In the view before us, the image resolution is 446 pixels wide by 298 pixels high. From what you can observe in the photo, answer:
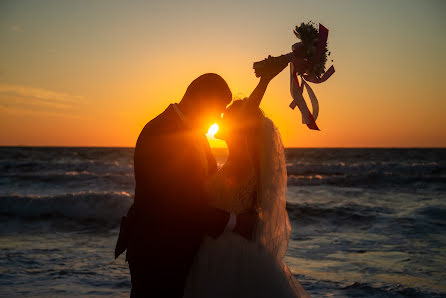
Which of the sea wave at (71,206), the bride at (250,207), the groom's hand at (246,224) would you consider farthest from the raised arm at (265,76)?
the sea wave at (71,206)

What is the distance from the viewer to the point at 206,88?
2.74 m

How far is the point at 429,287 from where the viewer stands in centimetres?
628

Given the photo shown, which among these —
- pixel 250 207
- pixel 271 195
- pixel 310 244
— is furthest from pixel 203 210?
pixel 310 244


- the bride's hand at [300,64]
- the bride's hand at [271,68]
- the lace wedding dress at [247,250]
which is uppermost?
the bride's hand at [300,64]

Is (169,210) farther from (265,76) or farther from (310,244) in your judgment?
(310,244)

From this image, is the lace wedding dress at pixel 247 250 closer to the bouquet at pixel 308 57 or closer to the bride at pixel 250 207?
the bride at pixel 250 207

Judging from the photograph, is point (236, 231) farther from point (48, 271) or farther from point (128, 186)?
point (128, 186)

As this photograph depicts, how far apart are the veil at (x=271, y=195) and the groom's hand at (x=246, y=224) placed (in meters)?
0.04

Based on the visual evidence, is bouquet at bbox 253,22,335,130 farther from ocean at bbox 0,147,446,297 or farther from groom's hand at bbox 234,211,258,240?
ocean at bbox 0,147,446,297

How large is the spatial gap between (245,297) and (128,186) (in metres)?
20.4

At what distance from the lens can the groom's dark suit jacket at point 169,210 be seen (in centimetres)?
254

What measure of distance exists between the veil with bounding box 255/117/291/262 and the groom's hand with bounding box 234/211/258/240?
4 cm

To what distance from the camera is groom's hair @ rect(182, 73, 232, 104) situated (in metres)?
2.74

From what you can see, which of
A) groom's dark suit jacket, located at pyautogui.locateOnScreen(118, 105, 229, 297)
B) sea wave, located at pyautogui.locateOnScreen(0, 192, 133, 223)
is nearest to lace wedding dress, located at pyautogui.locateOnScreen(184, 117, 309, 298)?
groom's dark suit jacket, located at pyautogui.locateOnScreen(118, 105, 229, 297)
